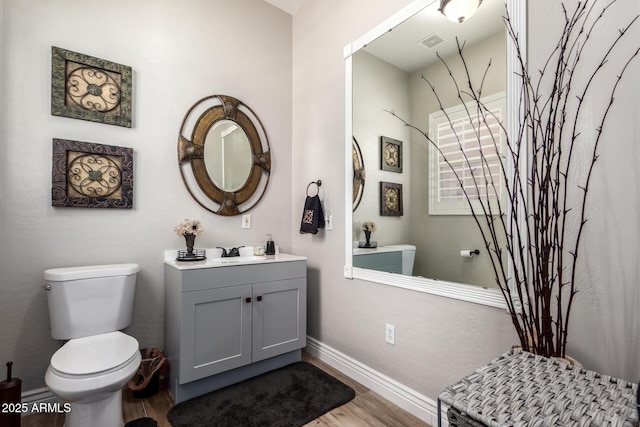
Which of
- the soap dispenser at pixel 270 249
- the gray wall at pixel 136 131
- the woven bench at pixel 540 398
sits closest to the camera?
the woven bench at pixel 540 398

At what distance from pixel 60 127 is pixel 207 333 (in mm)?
1568

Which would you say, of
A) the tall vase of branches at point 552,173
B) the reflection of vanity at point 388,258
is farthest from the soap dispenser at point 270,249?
the tall vase of branches at point 552,173

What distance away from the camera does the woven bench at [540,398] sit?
2.59ft

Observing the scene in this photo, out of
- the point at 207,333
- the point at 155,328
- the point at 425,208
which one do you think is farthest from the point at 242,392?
the point at 425,208

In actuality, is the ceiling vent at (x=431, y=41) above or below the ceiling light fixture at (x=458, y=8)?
below

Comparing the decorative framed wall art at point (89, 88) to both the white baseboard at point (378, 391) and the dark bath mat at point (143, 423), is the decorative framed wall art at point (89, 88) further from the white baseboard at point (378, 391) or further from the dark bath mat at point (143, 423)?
the dark bath mat at point (143, 423)

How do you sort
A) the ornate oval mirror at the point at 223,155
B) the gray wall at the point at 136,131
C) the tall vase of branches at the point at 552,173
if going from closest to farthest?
the tall vase of branches at the point at 552,173, the gray wall at the point at 136,131, the ornate oval mirror at the point at 223,155

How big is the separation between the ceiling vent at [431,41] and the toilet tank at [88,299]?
2223 mm

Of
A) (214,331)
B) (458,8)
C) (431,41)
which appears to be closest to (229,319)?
(214,331)

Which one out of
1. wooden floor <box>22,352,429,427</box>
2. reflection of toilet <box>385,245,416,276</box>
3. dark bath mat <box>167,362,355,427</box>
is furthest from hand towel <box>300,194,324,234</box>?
wooden floor <box>22,352,429,427</box>

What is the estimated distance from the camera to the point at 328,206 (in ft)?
8.19

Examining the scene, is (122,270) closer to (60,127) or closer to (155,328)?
(155,328)

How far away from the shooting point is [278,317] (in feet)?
7.48

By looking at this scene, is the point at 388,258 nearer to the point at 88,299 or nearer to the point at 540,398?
the point at 540,398
